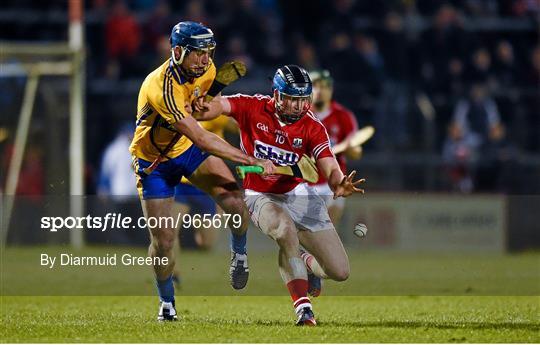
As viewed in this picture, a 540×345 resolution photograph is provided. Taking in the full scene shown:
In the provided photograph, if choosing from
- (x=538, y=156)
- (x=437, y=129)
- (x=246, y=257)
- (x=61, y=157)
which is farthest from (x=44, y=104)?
(x=246, y=257)

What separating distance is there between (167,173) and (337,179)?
60.4 inches

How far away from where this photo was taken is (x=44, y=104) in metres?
20.8

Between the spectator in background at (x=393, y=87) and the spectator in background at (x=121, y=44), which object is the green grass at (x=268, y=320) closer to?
the spectator in background at (x=393, y=87)

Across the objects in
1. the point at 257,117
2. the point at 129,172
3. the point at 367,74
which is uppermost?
the point at 257,117

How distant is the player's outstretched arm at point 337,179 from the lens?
1085 cm

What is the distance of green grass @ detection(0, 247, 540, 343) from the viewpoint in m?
10.5

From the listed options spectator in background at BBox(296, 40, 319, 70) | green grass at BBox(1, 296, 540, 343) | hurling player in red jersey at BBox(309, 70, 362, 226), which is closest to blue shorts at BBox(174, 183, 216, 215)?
green grass at BBox(1, 296, 540, 343)

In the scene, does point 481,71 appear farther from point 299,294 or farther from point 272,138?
point 299,294

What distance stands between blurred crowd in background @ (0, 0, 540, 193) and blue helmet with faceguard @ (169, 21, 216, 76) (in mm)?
9423

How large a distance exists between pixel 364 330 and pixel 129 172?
1036 centimetres

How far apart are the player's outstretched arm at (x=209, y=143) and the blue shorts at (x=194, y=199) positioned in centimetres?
294

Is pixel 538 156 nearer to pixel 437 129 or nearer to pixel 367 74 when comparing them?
pixel 437 129

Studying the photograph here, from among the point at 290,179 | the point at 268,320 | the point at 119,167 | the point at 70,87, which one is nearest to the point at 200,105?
the point at 290,179

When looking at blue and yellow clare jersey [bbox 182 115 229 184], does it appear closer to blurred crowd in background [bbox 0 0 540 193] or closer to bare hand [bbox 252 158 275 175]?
bare hand [bbox 252 158 275 175]
